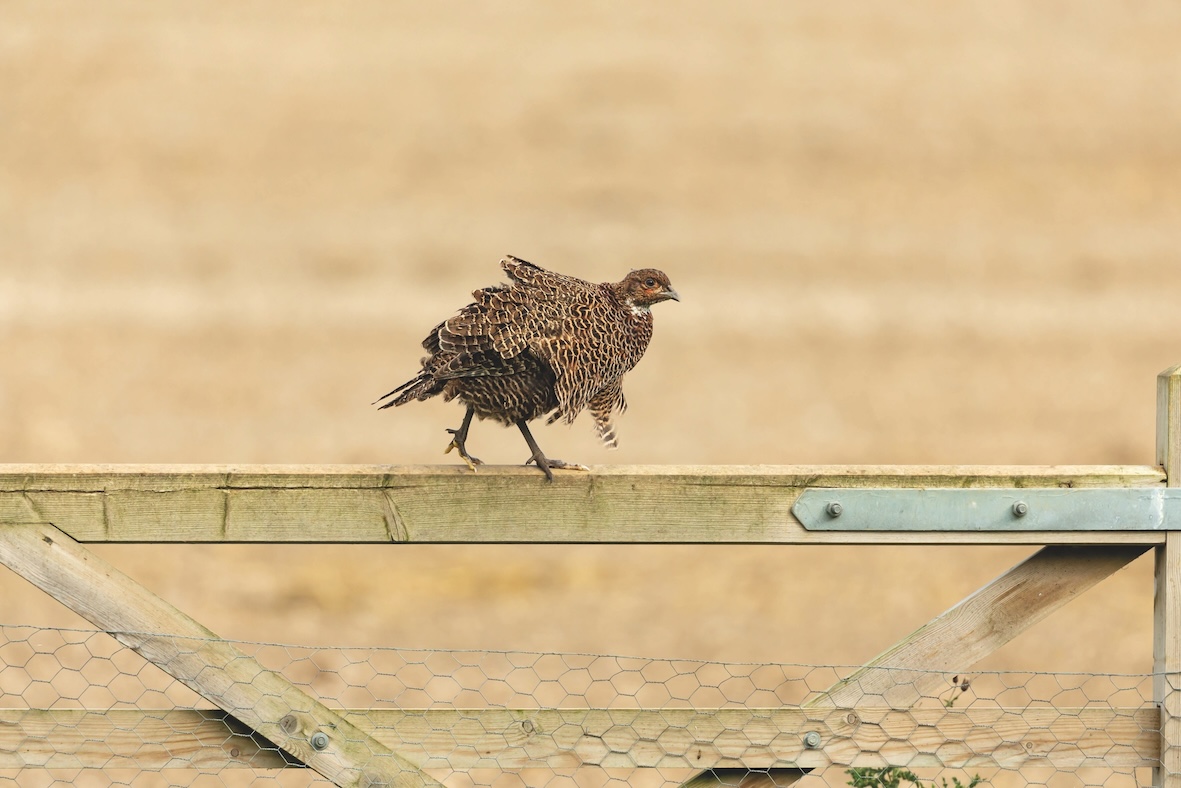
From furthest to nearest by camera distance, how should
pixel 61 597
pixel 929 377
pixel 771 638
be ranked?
pixel 929 377, pixel 771 638, pixel 61 597

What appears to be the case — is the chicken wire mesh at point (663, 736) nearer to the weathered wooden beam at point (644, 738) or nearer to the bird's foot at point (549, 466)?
the weathered wooden beam at point (644, 738)

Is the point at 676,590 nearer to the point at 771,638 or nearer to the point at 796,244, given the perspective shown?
the point at 771,638

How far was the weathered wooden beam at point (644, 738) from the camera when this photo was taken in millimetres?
3475

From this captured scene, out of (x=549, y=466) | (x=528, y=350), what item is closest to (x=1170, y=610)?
(x=549, y=466)

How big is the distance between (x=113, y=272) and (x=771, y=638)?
1234 cm

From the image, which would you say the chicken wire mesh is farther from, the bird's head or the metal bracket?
the bird's head

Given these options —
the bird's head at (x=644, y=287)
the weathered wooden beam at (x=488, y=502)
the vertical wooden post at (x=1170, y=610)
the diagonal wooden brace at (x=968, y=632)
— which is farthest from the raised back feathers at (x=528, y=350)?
the vertical wooden post at (x=1170, y=610)

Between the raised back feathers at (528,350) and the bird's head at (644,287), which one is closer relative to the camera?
the raised back feathers at (528,350)

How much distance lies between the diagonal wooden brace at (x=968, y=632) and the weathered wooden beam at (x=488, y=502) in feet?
0.31

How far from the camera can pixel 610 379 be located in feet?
14.9

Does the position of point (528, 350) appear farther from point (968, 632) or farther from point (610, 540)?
point (968, 632)

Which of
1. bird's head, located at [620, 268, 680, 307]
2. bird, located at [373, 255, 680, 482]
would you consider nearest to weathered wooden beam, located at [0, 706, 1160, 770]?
bird, located at [373, 255, 680, 482]

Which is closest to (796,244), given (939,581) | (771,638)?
(939,581)

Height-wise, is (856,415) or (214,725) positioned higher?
(856,415)
